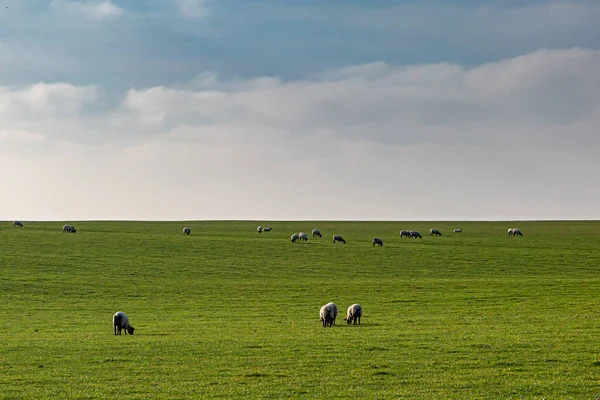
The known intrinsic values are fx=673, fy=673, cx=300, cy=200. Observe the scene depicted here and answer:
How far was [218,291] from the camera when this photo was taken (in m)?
45.0

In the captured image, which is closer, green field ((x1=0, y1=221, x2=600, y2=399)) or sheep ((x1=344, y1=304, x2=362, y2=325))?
green field ((x1=0, y1=221, x2=600, y2=399))

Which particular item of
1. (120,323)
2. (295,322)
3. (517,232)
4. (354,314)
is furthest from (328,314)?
(517,232)

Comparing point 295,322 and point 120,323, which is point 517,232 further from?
point 120,323

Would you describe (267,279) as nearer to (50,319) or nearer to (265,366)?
(50,319)

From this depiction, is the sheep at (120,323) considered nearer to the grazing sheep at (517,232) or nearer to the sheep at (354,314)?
the sheep at (354,314)

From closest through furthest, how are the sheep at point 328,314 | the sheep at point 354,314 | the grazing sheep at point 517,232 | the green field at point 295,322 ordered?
the green field at point 295,322 → the sheep at point 328,314 → the sheep at point 354,314 → the grazing sheep at point 517,232

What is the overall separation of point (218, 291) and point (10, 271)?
63.7 ft

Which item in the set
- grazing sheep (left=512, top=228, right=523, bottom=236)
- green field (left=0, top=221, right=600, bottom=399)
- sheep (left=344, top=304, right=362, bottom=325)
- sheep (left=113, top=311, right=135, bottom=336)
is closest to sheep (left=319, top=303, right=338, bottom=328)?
green field (left=0, top=221, right=600, bottom=399)

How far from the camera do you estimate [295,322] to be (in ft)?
101

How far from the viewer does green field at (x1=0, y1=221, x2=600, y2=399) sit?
54.0 ft

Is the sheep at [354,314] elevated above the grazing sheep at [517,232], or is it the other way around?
the grazing sheep at [517,232]

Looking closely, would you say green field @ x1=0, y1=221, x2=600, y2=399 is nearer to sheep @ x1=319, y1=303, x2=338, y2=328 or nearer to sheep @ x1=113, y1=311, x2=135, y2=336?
sheep @ x1=319, y1=303, x2=338, y2=328

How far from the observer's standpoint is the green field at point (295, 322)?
16.5 metres

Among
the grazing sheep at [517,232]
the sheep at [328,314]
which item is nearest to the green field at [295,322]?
the sheep at [328,314]
